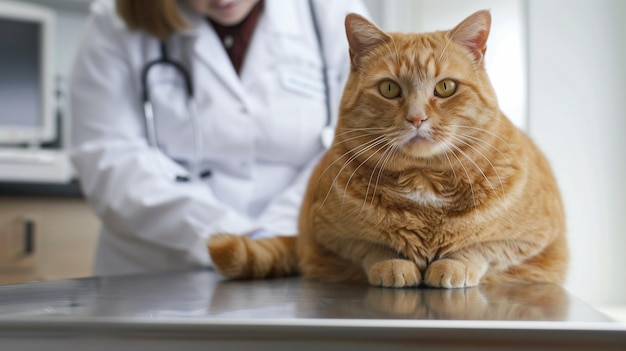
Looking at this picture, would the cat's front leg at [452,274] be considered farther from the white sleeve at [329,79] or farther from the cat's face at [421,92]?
the white sleeve at [329,79]

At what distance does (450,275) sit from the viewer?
599 millimetres

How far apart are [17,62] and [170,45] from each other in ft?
4.72

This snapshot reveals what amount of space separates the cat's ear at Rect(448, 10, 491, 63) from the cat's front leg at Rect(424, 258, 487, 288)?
8.0 inches

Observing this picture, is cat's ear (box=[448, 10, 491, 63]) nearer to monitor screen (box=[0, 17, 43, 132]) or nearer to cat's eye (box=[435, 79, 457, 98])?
cat's eye (box=[435, 79, 457, 98])

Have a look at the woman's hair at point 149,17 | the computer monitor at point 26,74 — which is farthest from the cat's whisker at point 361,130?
the computer monitor at point 26,74

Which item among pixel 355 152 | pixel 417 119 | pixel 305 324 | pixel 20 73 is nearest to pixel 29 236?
pixel 20 73

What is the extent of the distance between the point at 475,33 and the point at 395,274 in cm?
25

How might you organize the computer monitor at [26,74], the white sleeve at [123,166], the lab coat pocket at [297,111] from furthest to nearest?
the computer monitor at [26,74], the lab coat pocket at [297,111], the white sleeve at [123,166]

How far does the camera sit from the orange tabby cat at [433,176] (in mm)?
612

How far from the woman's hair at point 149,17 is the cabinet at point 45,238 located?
1058 mm

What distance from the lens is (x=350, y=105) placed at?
0.68 metres

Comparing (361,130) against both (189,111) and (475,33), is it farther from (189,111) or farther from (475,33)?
(189,111)

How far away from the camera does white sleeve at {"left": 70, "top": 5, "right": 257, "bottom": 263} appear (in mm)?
1104

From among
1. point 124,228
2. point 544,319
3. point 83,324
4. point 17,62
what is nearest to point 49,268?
point 17,62
